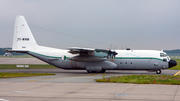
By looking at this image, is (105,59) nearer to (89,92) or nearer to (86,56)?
(86,56)

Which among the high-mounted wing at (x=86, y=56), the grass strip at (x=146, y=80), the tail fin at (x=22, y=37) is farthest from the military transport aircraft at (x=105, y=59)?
the grass strip at (x=146, y=80)

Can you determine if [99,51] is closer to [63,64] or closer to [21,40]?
[63,64]

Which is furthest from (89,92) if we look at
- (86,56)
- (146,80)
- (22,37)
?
(22,37)

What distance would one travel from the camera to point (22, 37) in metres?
35.9

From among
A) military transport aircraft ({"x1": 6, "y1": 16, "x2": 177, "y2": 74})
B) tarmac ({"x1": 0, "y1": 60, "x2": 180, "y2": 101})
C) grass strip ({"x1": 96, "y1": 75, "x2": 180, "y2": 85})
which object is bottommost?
tarmac ({"x1": 0, "y1": 60, "x2": 180, "y2": 101})

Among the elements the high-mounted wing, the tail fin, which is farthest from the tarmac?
the tail fin

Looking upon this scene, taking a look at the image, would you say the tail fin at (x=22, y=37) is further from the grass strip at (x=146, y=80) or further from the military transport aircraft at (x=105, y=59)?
the grass strip at (x=146, y=80)

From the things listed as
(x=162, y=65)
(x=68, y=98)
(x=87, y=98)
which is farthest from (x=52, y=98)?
(x=162, y=65)

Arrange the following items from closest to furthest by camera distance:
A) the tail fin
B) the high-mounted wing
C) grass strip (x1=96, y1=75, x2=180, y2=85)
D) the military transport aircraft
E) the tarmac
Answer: the tarmac
grass strip (x1=96, y1=75, x2=180, y2=85)
the military transport aircraft
the high-mounted wing
the tail fin

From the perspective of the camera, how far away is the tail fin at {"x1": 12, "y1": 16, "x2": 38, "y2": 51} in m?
35.7

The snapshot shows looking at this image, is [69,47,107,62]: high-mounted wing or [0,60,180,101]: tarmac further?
[69,47,107,62]: high-mounted wing

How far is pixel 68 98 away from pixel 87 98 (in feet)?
3.32

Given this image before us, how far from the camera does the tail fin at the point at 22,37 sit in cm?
3569

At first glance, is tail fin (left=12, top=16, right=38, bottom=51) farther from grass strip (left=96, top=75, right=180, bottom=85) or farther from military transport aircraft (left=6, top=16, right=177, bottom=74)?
grass strip (left=96, top=75, right=180, bottom=85)
